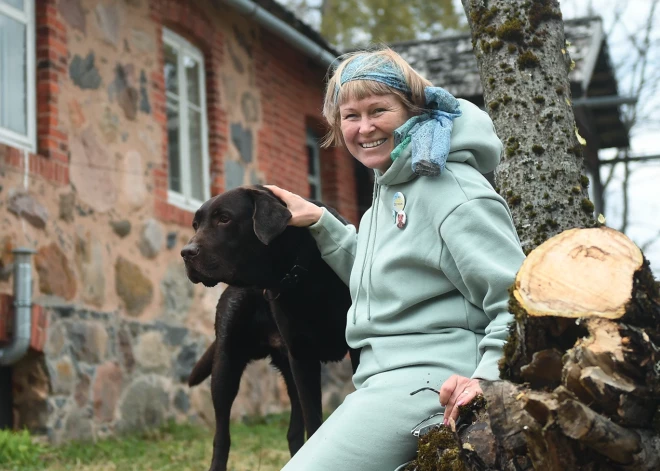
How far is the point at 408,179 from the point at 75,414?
448 cm

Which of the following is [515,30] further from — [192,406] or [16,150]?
[192,406]

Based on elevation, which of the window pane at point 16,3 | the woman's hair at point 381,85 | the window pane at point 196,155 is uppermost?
the window pane at point 16,3

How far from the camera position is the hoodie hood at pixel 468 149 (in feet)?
10.1

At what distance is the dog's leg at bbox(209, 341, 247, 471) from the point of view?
461 cm

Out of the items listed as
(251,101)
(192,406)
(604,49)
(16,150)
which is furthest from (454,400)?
(604,49)

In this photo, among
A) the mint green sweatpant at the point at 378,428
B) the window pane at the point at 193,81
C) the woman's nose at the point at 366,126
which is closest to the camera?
the mint green sweatpant at the point at 378,428

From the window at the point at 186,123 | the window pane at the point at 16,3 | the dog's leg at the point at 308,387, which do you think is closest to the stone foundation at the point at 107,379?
the window at the point at 186,123

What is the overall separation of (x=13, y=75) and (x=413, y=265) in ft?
16.1

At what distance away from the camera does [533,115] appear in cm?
430

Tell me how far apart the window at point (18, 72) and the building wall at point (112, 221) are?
75mm

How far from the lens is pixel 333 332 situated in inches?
166

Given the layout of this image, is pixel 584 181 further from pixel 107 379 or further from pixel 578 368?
pixel 107 379

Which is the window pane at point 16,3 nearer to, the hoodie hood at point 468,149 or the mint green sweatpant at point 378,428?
the hoodie hood at point 468,149

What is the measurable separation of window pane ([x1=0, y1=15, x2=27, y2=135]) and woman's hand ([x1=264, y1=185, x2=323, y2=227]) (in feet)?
12.1
